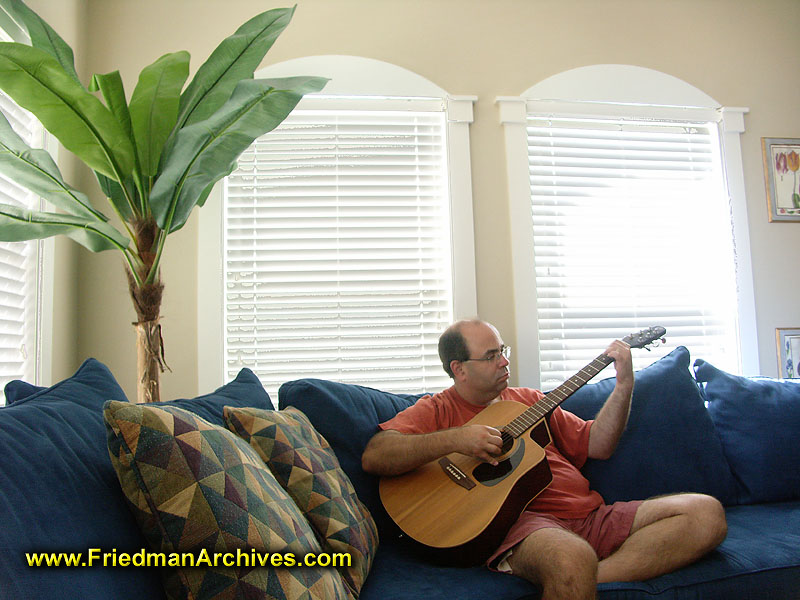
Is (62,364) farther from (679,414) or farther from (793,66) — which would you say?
(793,66)

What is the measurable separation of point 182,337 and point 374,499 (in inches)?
48.9

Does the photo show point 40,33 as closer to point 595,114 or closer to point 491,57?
point 491,57

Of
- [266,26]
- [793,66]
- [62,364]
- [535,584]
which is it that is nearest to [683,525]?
[535,584]

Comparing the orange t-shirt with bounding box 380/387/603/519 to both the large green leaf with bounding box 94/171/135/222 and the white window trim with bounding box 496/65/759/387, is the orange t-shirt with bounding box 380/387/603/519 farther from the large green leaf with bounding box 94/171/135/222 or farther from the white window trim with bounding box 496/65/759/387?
the large green leaf with bounding box 94/171/135/222

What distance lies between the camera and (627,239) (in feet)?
10.2

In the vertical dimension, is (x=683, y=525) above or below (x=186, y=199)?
below

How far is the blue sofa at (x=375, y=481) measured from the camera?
894 millimetres

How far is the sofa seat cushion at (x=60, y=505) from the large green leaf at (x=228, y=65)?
4.08 feet

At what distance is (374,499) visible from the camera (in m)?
1.97

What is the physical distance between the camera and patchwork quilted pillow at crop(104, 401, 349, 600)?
996 mm

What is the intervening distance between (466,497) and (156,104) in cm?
153

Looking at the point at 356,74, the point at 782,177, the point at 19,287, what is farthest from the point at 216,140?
the point at 782,177

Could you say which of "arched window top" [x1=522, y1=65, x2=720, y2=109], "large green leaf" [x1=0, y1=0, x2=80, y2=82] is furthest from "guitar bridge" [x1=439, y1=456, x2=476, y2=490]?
"arched window top" [x1=522, y1=65, x2=720, y2=109]

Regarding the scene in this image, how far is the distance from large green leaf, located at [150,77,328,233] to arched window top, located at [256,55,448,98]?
87 cm
